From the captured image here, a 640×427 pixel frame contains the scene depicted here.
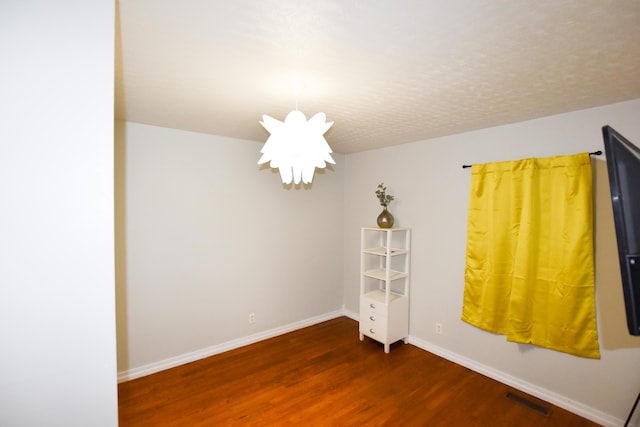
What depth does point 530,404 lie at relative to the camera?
2.24m

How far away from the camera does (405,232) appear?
3.33 m

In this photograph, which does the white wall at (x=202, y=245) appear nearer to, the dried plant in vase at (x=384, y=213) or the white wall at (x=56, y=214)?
the dried plant in vase at (x=384, y=213)

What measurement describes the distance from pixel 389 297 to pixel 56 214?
300 cm

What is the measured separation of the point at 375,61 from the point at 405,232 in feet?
7.49

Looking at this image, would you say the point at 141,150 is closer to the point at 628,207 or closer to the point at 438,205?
the point at 438,205

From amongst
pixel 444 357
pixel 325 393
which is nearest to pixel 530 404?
pixel 444 357

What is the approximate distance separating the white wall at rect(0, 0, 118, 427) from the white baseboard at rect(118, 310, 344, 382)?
2301 millimetres

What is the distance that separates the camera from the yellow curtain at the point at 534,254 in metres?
2.08

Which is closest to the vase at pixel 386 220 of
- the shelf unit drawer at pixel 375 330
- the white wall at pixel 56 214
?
the shelf unit drawer at pixel 375 330

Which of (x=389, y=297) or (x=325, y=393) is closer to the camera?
(x=325, y=393)

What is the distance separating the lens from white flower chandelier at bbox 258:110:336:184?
1482mm

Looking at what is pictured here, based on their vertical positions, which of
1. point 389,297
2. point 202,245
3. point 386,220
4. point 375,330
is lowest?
point 375,330

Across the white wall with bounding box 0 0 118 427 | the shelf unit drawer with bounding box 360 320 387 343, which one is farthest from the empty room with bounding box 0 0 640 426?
the shelf unit drawer with bounding box 360 320 387 343

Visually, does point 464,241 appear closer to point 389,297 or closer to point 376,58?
point 389,297
